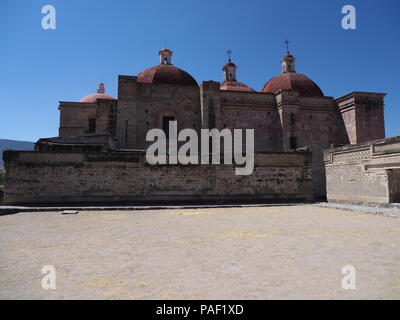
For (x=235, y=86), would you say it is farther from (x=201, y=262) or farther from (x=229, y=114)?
(x=201, y=262)

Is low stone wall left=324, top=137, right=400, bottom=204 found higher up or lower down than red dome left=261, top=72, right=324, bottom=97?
lower down

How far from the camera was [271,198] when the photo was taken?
13312 mm

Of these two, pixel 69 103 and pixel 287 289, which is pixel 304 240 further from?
pixel 69 103

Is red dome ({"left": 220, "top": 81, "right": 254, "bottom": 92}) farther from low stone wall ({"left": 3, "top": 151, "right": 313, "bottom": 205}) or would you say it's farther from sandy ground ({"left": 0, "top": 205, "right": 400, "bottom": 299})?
sandy ground ({"left": 0, "top": 205, "right": 400, "bottom": 299})

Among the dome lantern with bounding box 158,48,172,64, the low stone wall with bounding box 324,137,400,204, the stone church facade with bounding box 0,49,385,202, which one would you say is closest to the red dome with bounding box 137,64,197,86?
the stone church facade with bounding box 0,49,385,202

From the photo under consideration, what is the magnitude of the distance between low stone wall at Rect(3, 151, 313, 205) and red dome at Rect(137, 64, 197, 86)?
9.53 metres

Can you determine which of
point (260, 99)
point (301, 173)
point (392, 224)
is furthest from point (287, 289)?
point (260, 99)

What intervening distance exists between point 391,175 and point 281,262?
8645mm

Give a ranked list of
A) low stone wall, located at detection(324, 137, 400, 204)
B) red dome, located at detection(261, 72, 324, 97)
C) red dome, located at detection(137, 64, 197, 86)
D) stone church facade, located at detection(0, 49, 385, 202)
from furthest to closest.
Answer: red dome, located at detection(261, 72, 324, 97), red dome, located at detection(137, 64, 197, 86), stone church facade, located at detection(0, 49, 385, 202), low stone wall, located at detection(324, 137, 400, 204)

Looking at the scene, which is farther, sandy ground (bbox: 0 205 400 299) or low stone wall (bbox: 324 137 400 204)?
low stone wall (bbox: 324 137 400 204)

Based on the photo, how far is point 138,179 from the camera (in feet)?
40.7

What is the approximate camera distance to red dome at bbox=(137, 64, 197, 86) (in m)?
20.0

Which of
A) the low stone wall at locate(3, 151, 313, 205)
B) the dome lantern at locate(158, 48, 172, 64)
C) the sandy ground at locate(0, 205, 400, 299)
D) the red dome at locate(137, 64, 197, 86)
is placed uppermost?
the dome lantern at locate(158, 48, 172, 64)

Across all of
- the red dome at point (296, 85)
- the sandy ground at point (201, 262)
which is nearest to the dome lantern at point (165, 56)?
the red dome at point (296, 85)
